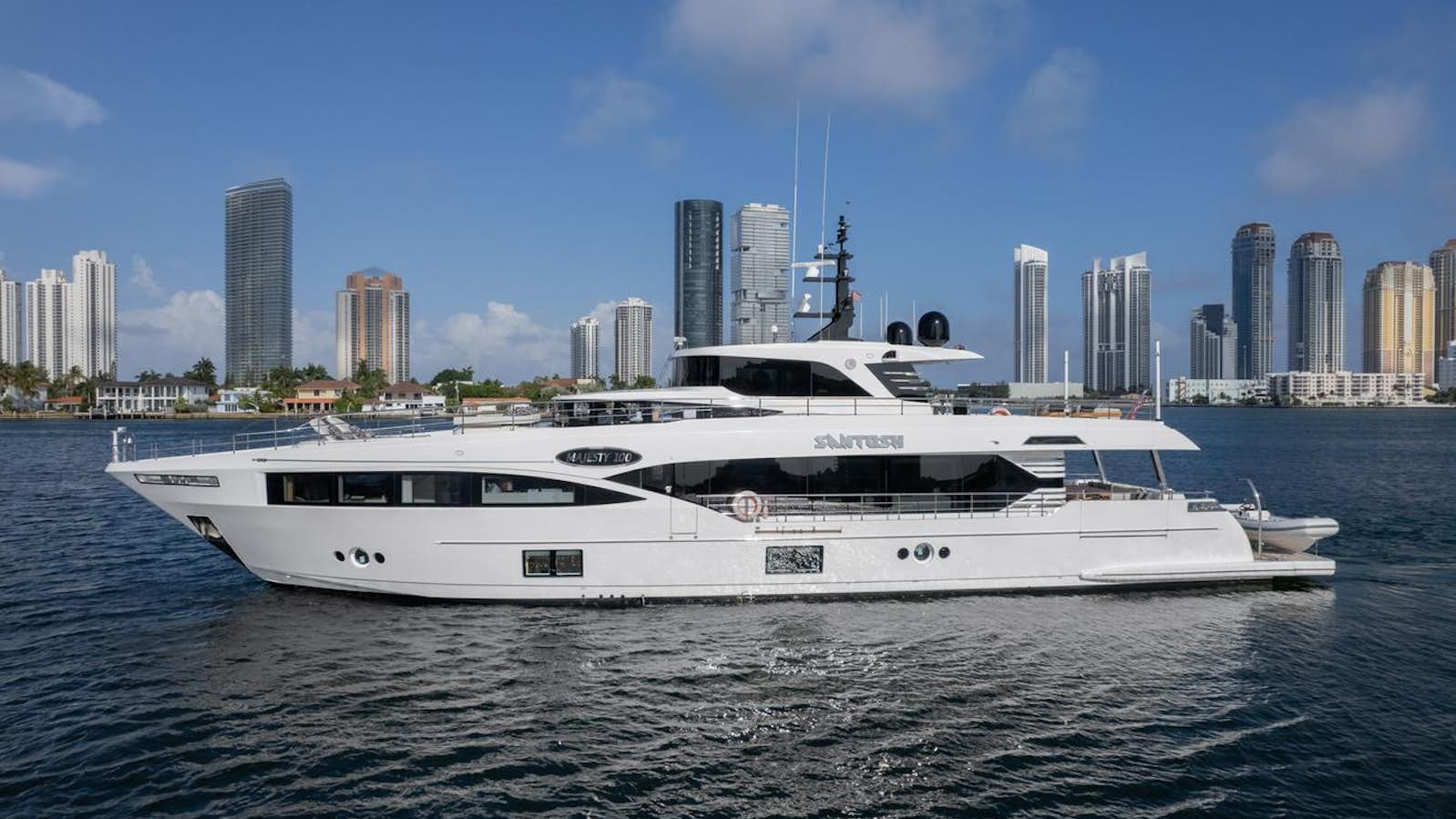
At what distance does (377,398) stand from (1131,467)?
109 metres

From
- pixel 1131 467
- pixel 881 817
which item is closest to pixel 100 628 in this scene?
pixel 881 817

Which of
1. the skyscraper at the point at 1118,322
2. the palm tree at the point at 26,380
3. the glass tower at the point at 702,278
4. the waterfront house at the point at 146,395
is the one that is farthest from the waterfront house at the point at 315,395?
the skyscraper at the point at 1118,322

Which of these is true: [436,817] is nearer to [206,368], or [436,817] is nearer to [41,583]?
[41,583]

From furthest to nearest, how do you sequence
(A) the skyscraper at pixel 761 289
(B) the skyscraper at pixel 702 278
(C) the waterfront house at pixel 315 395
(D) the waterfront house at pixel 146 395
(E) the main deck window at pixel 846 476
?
(D) the waterfront house at pixel 146 395 < (C) the waterfront house at pixel 315 395 < (B) the skyscraper at pixel 702 278 < (A) the skyscraper at pixel 761 289 < (E) the main deck window at pixel 846 476

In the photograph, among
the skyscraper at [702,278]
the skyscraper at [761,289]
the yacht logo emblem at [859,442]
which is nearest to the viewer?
the yacht logo emblem at [859,442]

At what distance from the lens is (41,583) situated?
18.6 metres

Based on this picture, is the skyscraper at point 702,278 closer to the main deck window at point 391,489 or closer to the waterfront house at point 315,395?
the main deck window at point 391,489

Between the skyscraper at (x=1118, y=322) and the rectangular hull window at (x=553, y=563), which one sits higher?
the skyscraper at (x=1118, y=322)

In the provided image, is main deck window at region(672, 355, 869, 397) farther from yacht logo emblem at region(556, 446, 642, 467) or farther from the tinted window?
the tinted window

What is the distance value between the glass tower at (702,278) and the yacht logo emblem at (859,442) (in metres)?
18.1

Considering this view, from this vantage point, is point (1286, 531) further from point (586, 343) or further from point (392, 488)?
point (586, 343)

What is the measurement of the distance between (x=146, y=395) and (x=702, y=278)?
13688 cm

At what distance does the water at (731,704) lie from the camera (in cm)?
927

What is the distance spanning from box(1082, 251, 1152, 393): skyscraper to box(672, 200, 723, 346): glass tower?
82.4 m
